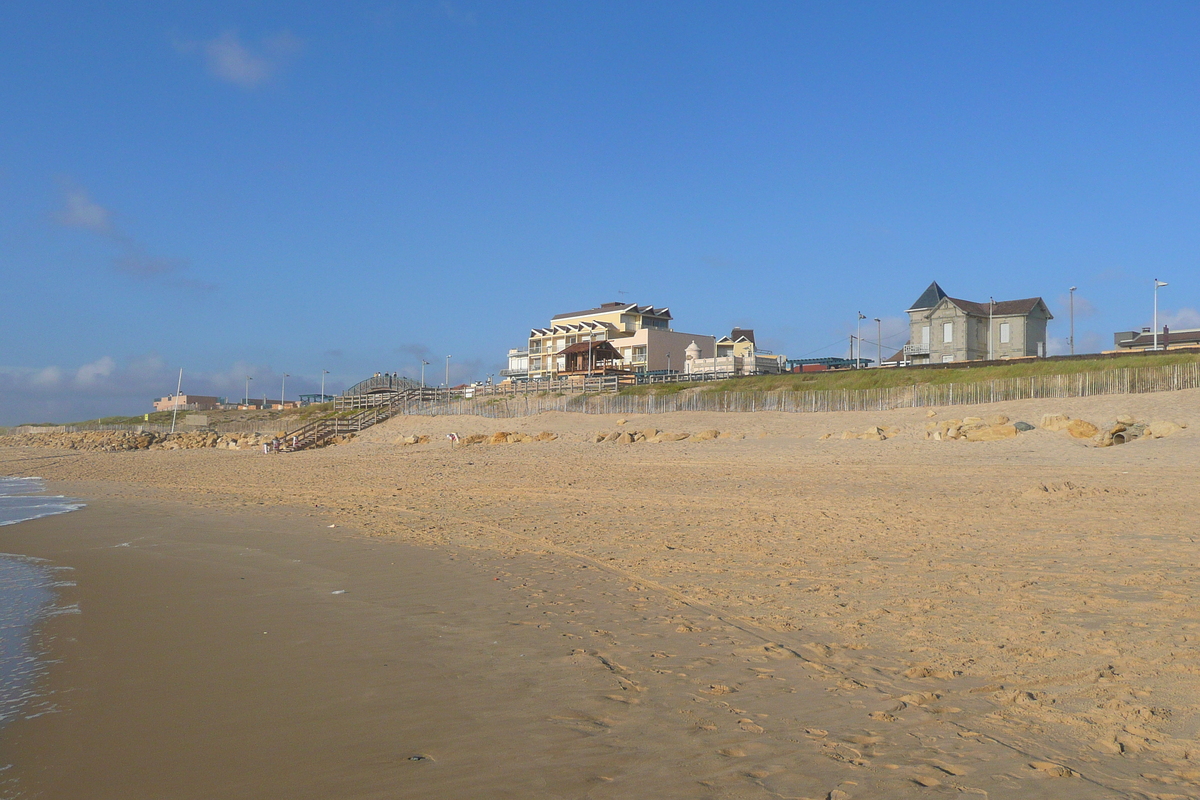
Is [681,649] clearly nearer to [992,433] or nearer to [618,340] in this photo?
[992,433]

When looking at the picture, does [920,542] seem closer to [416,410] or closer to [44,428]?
[416,410]

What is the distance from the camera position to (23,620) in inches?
315

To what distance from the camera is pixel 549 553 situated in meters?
10.8

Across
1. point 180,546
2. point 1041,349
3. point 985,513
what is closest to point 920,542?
point 985,513

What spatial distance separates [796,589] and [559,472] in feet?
47.4

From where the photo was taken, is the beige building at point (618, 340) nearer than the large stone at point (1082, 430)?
No

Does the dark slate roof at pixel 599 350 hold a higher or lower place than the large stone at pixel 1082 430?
higher

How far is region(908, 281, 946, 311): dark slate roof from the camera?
63.4 metres

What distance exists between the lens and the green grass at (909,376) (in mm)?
33125

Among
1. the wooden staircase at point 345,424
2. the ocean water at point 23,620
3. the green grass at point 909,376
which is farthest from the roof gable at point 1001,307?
the ocean water at point 23,620

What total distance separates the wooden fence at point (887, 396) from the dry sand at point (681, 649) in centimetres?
1433

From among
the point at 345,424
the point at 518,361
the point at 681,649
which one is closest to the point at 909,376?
the point at 345,424

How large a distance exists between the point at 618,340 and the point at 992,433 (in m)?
55.2

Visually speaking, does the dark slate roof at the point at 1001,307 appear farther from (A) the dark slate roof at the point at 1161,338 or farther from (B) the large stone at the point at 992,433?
(B) the large stone at the point at 992,433
